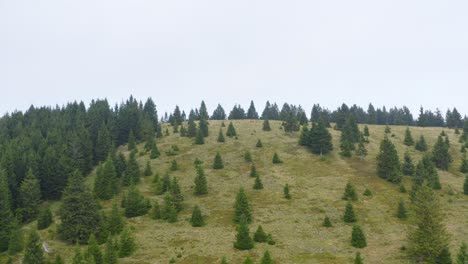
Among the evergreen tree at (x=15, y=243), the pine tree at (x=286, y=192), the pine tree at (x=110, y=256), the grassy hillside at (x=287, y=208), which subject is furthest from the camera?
the pine tree at (x=286, y=192)

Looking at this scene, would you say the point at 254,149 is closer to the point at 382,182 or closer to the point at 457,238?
the point at 382,182

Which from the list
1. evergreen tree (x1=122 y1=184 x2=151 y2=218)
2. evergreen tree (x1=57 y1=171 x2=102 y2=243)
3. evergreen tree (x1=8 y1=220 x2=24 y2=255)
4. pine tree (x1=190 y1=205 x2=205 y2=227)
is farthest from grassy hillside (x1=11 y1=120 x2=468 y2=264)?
evergreen tree (x1=8 y1=220 x2=24 y2=255)

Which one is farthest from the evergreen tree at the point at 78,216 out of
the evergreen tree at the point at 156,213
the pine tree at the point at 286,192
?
the pine tree at the point at 286,192

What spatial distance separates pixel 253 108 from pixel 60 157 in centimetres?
11930

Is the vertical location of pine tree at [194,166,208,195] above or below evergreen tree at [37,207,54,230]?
above

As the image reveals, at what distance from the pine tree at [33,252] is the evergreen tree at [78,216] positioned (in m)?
8.83

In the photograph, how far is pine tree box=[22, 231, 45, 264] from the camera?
5184 centimetres

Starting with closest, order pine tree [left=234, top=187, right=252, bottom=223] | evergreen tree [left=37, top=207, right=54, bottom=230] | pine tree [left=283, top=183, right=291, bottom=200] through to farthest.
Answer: evergreen tree [left=37, top=207, right=54, bottom=230] < pine tree [left=234, top=187, right=252, bottom=223] < pine tree [left=283, top=183, right=291, bottom=200]

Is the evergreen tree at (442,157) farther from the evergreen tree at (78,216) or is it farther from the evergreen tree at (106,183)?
the evergreen tree at (78,216)

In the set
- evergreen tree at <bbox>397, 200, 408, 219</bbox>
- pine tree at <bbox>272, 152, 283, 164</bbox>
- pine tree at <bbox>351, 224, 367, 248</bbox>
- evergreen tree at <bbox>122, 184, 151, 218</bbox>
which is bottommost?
pine tree at <bbox>351, 224, 367, 248</bbox>

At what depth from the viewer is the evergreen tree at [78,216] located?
206 feet

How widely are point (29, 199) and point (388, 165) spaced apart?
3185 inches

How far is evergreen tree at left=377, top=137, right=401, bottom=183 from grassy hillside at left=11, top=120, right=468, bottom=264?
2400 mm

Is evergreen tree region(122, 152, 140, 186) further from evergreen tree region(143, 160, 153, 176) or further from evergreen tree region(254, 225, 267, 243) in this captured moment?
evergreen tree region(254, 225, 267, 243)
